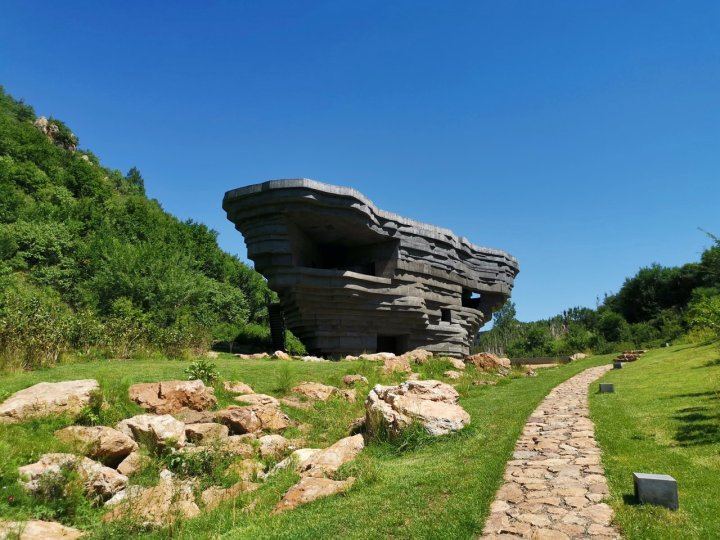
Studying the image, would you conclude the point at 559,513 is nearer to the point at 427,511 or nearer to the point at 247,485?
the point at 427,511

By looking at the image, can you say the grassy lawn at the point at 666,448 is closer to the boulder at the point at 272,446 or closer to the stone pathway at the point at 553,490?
the stone pathway at the point at 553,490

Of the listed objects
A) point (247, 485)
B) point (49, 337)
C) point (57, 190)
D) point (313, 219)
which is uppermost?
point (57, 190)

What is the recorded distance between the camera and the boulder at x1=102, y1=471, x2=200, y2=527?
4.92 meters

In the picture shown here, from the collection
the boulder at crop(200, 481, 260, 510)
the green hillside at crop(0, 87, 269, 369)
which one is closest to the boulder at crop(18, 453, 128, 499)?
the boulder at crop(200, 481, 260, 510)

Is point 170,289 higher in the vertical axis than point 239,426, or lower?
higher

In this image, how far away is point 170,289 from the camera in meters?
24.3

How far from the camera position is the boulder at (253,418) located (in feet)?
26.8

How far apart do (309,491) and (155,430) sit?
10.6 ft

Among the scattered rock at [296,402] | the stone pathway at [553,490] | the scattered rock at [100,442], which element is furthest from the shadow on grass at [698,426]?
the scattered rock at [100,442]

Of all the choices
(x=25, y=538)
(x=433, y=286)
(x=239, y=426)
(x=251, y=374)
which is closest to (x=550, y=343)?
(x=433, y=286)

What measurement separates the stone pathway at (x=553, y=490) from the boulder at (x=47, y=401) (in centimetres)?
661

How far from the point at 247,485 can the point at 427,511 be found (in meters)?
2.98

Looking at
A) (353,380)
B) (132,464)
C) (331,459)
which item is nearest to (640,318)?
(353,380)

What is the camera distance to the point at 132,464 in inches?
258
